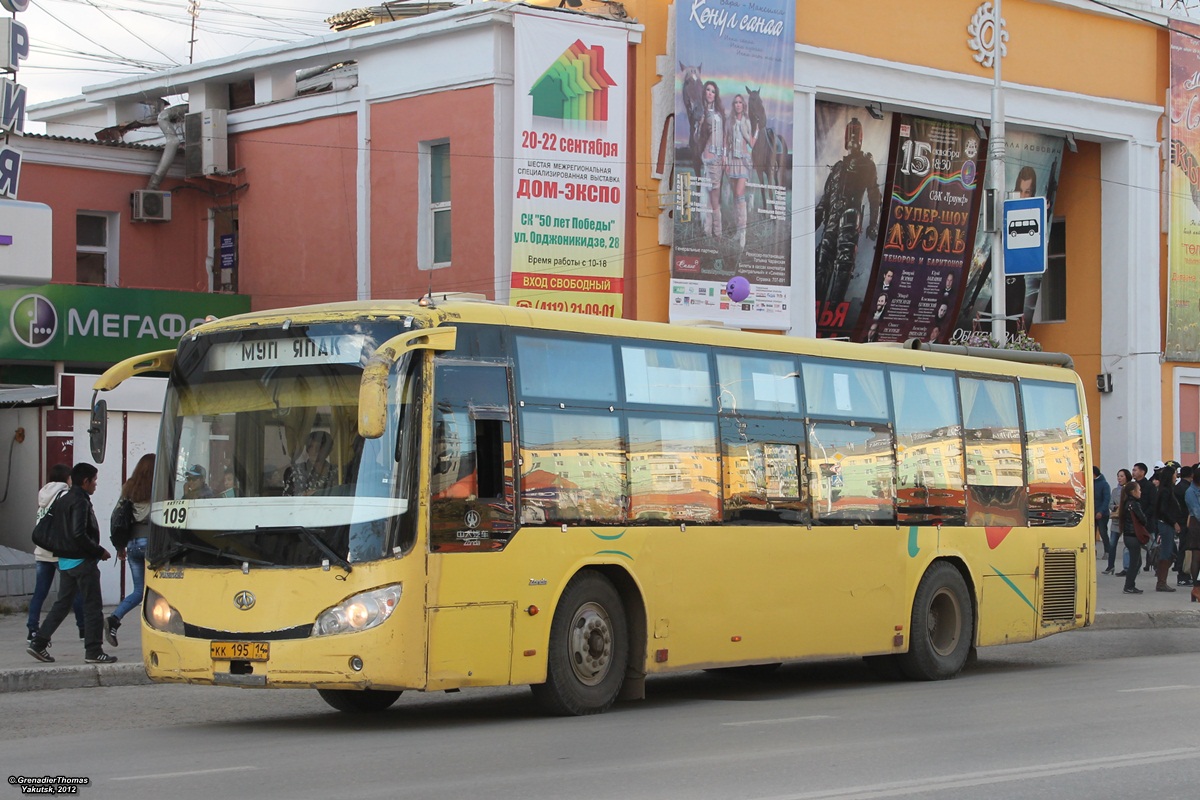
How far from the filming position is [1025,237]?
84.1 feet

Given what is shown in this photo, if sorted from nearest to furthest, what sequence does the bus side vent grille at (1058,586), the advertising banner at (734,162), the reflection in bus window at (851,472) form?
the reflection in bus window at (851,472)
the bus side vent grille at (1058,586)
the advertising banner at (734,162)

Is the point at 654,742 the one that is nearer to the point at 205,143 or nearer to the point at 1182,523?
the point at 1182,523

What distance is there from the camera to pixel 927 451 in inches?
627

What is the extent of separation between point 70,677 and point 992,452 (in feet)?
29.7

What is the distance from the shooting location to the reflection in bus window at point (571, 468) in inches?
467

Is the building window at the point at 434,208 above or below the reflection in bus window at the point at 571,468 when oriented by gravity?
above

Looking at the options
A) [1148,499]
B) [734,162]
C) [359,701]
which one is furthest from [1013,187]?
[359,701]

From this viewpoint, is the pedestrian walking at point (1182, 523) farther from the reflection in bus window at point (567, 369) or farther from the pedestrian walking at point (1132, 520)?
the reflection in bus window at point (567, 369)

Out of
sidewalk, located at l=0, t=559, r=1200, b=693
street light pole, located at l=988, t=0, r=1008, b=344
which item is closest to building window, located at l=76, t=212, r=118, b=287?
sidewalk, located at l=0, t=559, r=1200, b=693

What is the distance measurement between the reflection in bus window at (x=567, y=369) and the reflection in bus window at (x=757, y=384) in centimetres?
143

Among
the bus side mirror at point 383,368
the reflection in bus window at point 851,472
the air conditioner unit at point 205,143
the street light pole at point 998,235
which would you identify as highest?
the air conditioner unit at point 205,143

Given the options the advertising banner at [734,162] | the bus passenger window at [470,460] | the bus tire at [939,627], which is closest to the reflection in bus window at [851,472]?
the bus tire at [939,627]

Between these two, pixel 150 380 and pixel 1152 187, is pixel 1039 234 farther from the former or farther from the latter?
pixel 150 380

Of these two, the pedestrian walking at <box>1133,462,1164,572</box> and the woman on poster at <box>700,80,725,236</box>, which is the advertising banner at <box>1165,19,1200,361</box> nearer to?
the pedestrian walking at <box>1133,462,1164,572</box>
